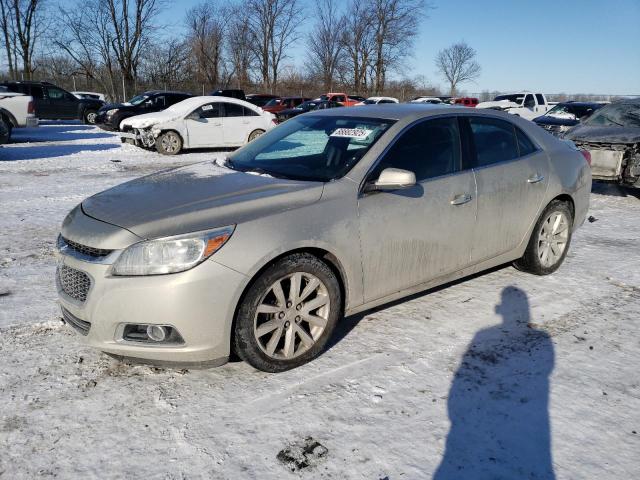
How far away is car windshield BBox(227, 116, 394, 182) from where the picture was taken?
344cm

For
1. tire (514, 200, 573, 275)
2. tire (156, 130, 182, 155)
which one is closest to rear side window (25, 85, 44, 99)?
tire (156, 130, 182, 155)

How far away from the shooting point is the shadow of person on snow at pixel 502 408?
2297 mm

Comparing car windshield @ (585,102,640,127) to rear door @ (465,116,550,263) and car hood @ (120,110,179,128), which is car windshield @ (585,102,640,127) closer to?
rear door @ (465,116,550,263)

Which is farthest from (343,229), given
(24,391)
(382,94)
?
(382,94)

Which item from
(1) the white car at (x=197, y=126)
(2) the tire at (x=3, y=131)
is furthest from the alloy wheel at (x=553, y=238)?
(2) the tire at (x=3, y=131)

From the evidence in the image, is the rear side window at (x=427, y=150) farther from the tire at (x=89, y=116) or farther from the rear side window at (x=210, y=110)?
the tire at (x=89, y=116)

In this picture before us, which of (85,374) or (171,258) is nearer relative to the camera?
(171,258)

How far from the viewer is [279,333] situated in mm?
2949

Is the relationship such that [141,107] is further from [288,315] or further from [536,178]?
[288,315]

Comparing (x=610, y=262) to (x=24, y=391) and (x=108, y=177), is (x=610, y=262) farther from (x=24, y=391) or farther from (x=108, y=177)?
(x=108, y=177)

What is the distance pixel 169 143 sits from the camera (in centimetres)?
1313

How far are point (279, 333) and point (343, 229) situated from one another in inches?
28.7

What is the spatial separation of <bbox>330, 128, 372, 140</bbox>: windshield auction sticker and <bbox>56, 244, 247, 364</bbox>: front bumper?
149cm

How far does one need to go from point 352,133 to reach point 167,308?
1872 mm
